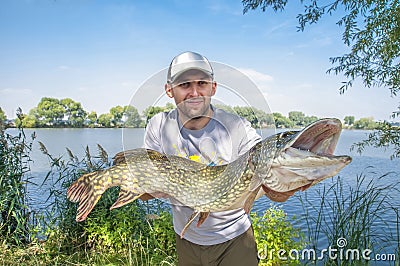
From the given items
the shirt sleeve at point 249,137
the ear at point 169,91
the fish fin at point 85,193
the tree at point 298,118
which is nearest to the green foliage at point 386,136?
the tree at point 298,118

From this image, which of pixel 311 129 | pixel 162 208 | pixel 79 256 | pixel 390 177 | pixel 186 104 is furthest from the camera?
pixel 390 177

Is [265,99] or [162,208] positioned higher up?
[265,99]

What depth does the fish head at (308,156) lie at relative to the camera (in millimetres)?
1177

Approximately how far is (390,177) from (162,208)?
20.0 feet

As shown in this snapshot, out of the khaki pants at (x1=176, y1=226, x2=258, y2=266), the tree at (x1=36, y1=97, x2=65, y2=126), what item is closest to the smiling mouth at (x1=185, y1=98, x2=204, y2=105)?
the khaki pants at (x1=176, y1=226, x2=258, y2=266)

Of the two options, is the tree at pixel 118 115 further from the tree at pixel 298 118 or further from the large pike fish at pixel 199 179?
the tree at pixel 298 118

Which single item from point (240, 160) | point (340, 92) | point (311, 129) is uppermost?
point (340, 92)

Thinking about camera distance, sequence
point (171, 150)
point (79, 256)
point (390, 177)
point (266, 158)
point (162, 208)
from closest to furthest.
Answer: point (266, 158), point (171, 150), point (79, 256), point (162, 208), point (390, 177)

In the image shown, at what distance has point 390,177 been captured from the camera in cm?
761

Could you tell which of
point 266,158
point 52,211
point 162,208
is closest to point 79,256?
point 52,211

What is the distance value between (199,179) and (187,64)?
20.8 inches

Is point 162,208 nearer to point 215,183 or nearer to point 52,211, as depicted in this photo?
point 52,211

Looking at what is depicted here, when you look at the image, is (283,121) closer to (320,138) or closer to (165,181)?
(320,138)

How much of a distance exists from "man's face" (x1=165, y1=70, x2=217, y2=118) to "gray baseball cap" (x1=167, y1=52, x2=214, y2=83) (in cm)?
3
